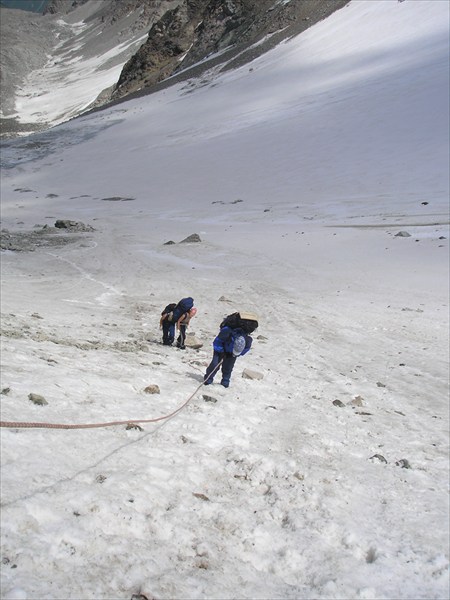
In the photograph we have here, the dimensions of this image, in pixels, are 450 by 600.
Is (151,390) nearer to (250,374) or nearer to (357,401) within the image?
(250,374)

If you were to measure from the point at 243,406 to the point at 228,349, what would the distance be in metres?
0.72

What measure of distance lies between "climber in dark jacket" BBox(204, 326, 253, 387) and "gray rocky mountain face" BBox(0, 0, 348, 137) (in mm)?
60079

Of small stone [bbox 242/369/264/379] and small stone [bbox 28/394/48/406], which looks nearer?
small stone [bbox 28/394/48/406]

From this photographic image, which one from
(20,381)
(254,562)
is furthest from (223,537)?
(20,381)

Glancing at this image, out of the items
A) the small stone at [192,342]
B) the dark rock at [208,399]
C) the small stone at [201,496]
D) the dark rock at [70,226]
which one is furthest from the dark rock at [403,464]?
the dark rock at [70,226]

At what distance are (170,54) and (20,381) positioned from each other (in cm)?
9089

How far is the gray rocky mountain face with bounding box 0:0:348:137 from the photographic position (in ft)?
205

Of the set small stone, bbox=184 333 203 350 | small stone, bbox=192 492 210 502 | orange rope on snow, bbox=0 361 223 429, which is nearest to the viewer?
small stone, bbox=192 492 210 502

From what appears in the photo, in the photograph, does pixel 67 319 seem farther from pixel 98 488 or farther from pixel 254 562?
pixel 254 562

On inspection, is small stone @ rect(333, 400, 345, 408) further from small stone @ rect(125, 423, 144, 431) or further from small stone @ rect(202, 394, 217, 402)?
small stone @ rect(125, 423, 144, 431)

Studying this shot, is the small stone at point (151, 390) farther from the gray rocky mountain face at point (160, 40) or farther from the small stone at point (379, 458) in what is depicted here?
the gray rocky mountain face at point (160, 40)

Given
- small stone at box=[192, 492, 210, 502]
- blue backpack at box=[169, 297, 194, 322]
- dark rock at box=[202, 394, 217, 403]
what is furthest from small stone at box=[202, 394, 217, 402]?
blue backpack at box=[169, 297, 194, 322]

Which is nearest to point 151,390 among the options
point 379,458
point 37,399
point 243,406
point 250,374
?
point 243,406

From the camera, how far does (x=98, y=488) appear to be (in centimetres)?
353
